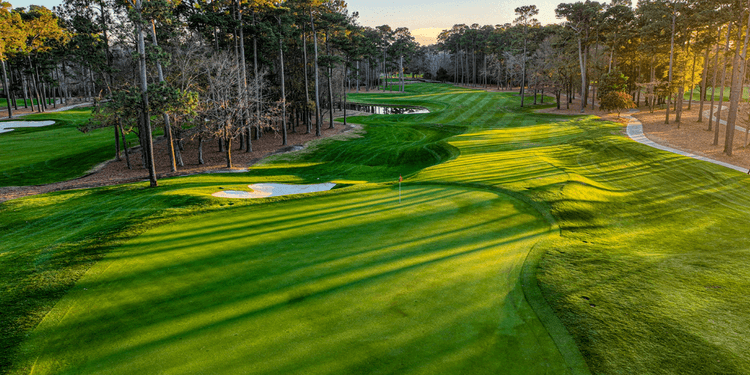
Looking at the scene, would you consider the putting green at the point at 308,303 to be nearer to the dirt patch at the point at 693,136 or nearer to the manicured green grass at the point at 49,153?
the dirt patch at the point at 693,136

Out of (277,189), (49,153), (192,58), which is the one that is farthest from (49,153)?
(277,189)

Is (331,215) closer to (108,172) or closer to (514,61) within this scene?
(108,172)

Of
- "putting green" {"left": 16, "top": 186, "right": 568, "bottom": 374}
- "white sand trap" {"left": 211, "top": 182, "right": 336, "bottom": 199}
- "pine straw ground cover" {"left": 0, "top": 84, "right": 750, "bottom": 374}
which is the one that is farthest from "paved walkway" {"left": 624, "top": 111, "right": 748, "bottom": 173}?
"white sand trap" {"left": 211, "top": 182, "right": 336, "bottom": 199}

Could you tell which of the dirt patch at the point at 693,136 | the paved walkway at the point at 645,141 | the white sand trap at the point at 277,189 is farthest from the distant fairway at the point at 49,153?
the dirt patch at the point at 693,136

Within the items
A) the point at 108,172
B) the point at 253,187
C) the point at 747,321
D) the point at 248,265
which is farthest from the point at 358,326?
the point at 108,172

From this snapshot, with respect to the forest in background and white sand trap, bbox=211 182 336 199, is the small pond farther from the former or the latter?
white sand trap, bbox=211 182 336 199
